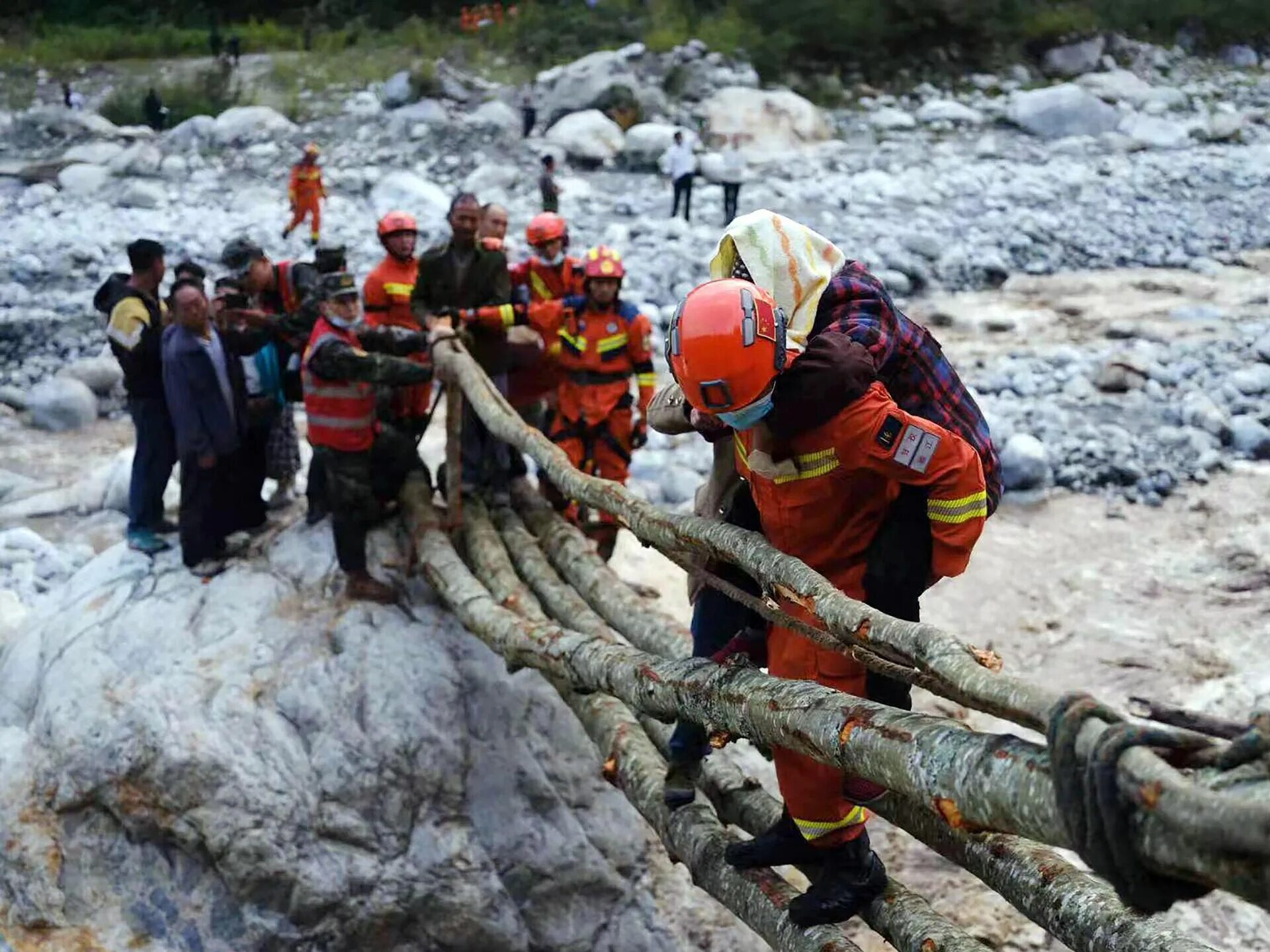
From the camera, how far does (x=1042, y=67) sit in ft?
80.1

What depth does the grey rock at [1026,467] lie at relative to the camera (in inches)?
311

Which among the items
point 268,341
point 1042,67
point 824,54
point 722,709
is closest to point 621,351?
point 268,341

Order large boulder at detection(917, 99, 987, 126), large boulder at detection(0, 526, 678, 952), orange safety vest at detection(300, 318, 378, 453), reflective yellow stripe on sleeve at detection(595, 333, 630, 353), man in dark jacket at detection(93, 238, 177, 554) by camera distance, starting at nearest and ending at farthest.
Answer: large boulder at detection(0, 526, 678, 952)
orange safety vest at detection(300, 318, 378, 453)
man in dark jacket at detection(93, 238, 177, 554)
reflective yellow stripe on sleeve at detection(595, 333, 630, 353)
large boulder at detection(917, 99, 987, 126)

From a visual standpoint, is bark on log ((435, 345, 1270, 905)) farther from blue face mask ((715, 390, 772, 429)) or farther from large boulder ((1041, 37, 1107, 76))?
large boulder ((1041, 37, 1107, 76))

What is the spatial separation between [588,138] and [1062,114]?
7.65 metres

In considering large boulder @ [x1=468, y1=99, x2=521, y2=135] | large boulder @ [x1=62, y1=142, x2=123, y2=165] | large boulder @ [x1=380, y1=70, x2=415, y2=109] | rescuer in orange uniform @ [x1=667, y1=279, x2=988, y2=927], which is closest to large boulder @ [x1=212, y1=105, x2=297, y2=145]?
large boulder @ [x1=62, y1=142, x2=123, y2=165]

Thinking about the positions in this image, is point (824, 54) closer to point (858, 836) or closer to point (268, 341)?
point (268, 341)

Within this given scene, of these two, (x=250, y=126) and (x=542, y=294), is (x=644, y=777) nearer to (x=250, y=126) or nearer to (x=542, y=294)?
(x=542, y=294)

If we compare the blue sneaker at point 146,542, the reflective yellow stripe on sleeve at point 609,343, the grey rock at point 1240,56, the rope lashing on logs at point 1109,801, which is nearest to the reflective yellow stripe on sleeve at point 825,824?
the rope lashing on logs at point 1109,801

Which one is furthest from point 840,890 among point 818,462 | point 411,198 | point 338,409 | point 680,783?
point 411,198

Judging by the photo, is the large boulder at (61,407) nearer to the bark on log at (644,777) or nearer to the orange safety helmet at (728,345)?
the bark on log at (644,777)

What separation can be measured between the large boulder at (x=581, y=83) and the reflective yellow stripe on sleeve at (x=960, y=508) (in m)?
17.4

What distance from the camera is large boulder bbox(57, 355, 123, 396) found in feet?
32.8

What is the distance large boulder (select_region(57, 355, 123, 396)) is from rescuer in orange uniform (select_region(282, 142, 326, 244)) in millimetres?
3509
